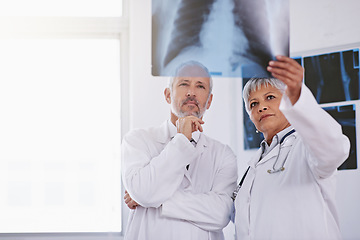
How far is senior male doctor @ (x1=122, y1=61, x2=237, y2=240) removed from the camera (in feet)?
5.12

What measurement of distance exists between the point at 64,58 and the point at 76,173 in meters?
0.77

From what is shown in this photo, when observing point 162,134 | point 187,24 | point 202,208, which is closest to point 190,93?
point 162,134

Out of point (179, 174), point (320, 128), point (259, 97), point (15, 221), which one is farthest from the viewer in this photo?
point (15, 221)

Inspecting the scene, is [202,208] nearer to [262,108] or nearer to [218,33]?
[262,108]

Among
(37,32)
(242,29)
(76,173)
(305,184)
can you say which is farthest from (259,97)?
(37,32)

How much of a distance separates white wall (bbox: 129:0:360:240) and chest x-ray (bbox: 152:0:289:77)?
98 centimetres

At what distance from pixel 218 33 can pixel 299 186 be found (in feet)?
2.03

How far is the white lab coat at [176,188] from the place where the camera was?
1.55 metres

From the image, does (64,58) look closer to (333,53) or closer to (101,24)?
(101,24)

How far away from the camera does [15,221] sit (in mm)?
2689

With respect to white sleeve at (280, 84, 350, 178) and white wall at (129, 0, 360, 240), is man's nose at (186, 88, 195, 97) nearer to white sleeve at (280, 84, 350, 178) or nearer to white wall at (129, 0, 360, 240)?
white sleeve at (280, 84, 350, 178)

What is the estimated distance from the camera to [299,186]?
1.44 meters

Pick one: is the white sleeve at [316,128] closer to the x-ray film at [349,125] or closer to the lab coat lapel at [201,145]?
the lab coat lapel at [201,145]

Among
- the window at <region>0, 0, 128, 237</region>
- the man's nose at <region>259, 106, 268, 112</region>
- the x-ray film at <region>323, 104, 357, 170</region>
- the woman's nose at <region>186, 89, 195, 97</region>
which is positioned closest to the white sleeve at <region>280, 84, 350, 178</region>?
the man's nose at <region>259, 106, 268, 112</region>
